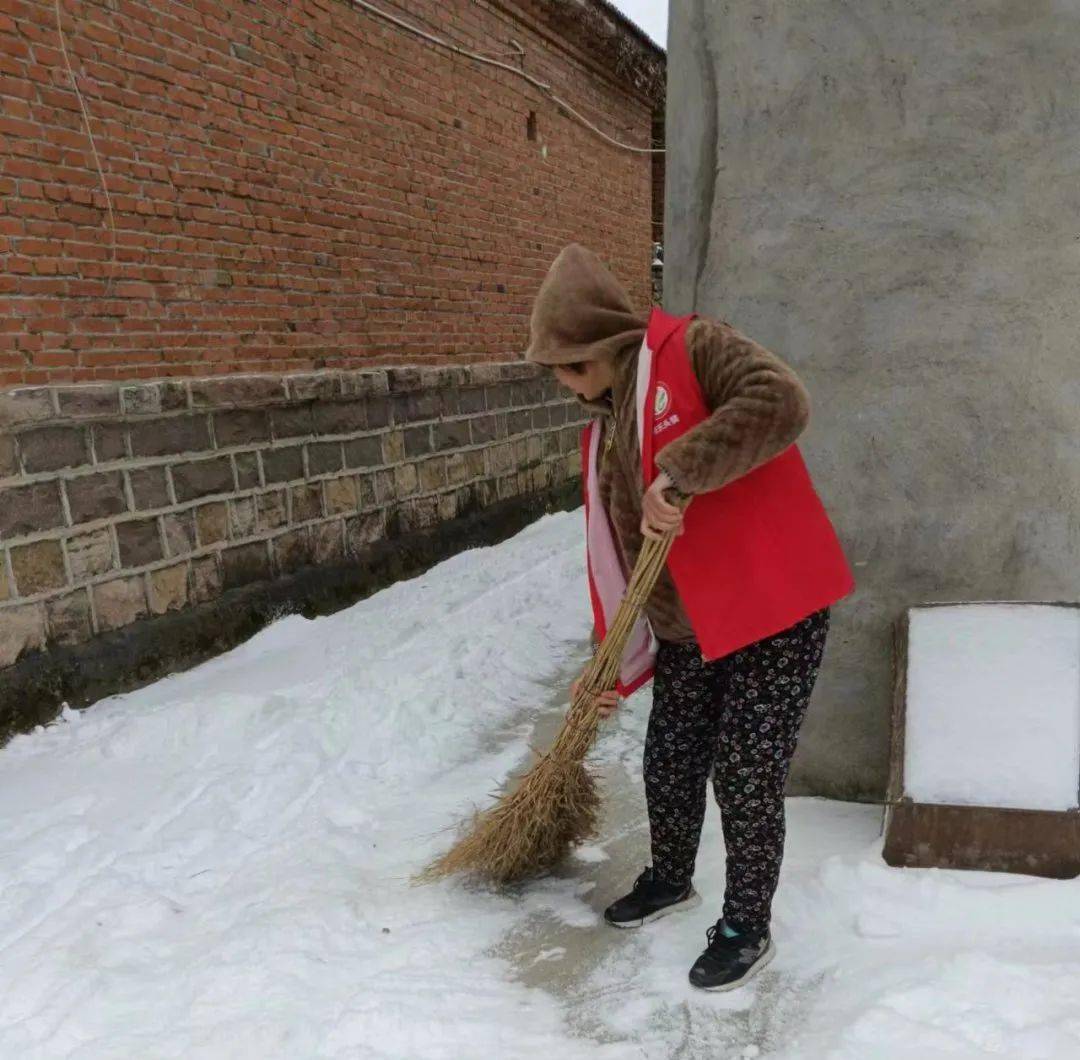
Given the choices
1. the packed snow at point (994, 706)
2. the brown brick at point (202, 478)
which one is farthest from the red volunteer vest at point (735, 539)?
the brown brick at point (202, 478)

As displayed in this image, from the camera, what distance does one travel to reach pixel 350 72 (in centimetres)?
563

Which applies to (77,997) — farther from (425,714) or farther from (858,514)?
(858,514)

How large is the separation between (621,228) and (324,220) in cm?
531

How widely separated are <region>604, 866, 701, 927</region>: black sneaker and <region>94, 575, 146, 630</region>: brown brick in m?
2.67

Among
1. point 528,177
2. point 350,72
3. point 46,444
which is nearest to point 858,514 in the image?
point 46,444

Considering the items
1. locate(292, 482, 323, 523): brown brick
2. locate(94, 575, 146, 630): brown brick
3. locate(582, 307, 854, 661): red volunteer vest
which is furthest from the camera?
locate(292, 482, 323, 523): brown brick

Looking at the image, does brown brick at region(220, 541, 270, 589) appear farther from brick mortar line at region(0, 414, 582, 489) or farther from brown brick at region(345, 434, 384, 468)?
brown brick at region(345, 434, 384, 468)

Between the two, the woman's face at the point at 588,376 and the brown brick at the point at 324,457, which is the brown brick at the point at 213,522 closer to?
Answer: the brown brick at the point at 324,457

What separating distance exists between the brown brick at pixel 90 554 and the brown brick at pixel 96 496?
0.24 feet

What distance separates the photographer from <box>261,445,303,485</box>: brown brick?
4.99m

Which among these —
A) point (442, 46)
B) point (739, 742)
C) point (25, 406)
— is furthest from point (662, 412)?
point (442, 46)

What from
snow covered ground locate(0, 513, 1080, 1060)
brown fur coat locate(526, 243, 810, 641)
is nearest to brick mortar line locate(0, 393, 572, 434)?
snow covered ground locate(0, 513, 1080, 1060)

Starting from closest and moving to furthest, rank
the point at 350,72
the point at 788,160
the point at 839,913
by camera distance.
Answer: the point at 839,913 < the point at 788,160 < the point at 350,72

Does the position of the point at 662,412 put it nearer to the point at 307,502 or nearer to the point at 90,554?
the point at 90,554
